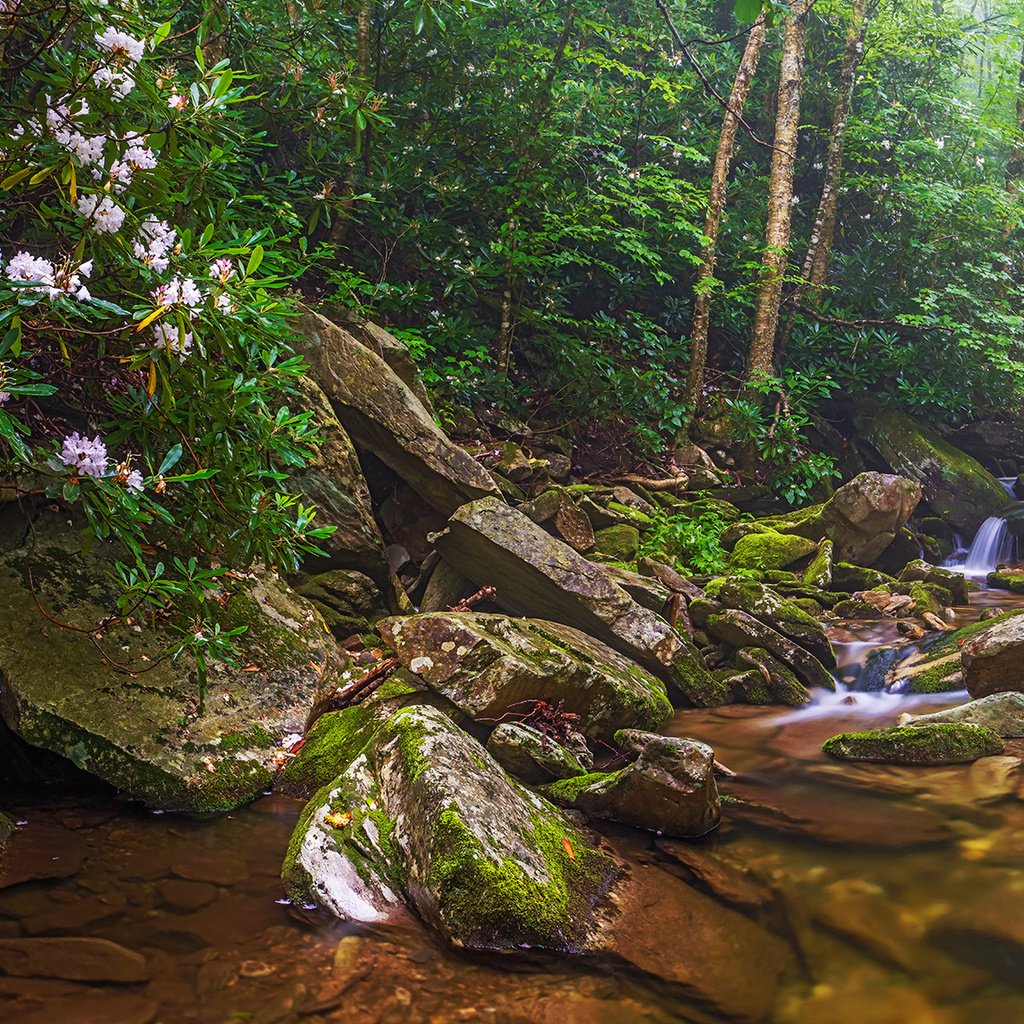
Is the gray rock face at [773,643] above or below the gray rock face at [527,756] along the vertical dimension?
above

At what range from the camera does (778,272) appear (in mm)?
11805

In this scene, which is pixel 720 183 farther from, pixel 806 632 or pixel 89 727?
pixel 89 727

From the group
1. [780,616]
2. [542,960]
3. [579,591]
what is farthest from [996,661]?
[542,960]

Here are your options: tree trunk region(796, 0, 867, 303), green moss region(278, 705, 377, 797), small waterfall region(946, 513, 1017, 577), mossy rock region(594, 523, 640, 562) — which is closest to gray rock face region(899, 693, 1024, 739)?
green moss region(278, 705, 377, 797)

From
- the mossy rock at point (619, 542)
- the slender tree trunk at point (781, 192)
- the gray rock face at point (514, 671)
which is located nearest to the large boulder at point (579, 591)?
the gray rock face at point (514, 671)

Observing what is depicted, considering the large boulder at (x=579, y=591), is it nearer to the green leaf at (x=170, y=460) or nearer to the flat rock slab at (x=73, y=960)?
the green leaf at (x=170, y=460)

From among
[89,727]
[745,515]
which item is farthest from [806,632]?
[89,727]

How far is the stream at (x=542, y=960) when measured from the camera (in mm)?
2420

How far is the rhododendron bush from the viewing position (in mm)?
2768

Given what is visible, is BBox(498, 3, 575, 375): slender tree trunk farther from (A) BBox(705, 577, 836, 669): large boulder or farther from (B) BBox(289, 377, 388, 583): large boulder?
(A) BBox(705, 577, 836, 669): large boulder

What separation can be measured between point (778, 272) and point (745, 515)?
12.7ft

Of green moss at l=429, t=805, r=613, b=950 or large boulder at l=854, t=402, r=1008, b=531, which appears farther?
large boulder at l=854, t=402, r=1008, b=531

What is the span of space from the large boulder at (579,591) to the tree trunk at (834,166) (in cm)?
877

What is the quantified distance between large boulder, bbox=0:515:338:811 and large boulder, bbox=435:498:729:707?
6.71 feet
